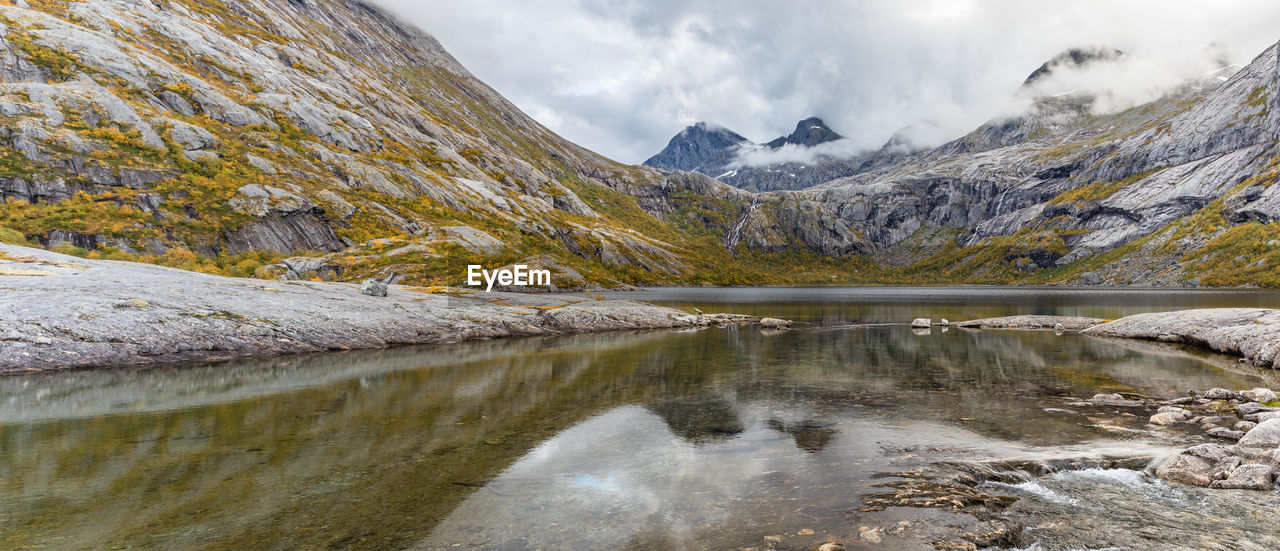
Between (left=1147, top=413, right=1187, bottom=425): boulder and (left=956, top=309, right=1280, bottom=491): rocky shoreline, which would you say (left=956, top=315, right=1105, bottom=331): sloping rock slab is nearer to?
(left=956, top=309, right=1280, bottom=491): rocky shoreline

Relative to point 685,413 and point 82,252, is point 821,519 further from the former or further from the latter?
point 82,252

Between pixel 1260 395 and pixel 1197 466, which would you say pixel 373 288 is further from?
pixel 1260 395

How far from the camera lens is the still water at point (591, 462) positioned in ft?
33.5

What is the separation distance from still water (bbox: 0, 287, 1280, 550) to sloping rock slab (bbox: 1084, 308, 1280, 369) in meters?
5.42

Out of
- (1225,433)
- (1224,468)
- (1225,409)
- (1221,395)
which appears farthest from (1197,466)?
(1221,395)

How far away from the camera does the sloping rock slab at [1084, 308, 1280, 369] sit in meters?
33.3

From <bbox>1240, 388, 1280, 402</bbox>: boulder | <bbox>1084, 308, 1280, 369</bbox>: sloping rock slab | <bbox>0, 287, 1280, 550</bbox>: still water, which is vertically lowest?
<bbox>0, 287, 1280, 550</bbox>: still water

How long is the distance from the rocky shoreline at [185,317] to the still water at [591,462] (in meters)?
3.71

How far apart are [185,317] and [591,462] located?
36.3 meters

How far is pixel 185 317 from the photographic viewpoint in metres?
34.3

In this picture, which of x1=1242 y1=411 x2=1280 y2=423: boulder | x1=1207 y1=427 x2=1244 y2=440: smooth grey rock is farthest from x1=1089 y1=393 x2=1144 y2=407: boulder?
x1=1207 y1=427 x2=1244 y2=440: smooth grey rock

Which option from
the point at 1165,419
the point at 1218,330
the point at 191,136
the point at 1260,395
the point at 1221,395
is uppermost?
the point at 191,136

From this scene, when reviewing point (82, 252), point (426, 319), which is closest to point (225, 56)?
point (82, 252)

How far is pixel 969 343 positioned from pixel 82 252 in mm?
98406
